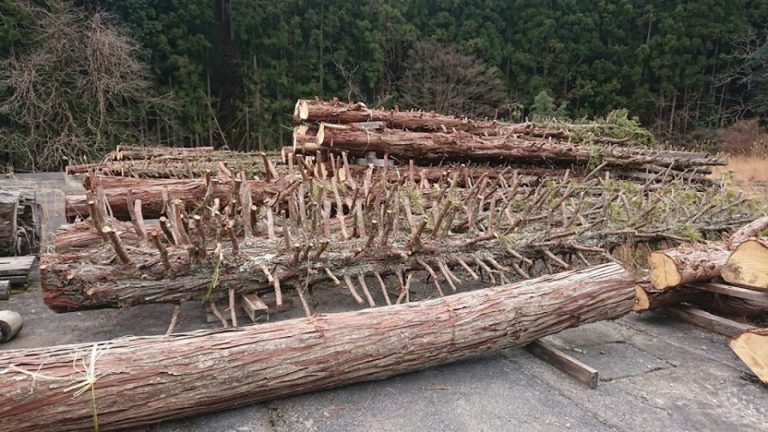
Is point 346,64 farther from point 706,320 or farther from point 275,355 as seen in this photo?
point 275,355

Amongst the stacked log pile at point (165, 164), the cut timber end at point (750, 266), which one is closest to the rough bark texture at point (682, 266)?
the cut timber end at point (750, 266)

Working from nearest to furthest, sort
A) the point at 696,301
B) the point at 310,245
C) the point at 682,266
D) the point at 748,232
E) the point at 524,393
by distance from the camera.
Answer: the point at 524,393
the point at 310,245
the point at 682,266
the point at 696,301
the point at 748,232

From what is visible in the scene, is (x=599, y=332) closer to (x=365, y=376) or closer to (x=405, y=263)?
(x=405, y=263)

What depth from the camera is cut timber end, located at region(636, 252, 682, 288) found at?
3270 mm

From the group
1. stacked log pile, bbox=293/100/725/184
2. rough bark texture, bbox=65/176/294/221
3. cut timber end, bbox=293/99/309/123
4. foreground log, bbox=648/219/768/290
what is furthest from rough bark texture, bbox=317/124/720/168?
foreground log, bbox=648/219/768/290

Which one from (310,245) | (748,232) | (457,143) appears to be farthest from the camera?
(457,143)

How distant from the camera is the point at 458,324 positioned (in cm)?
260

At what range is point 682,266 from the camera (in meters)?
3.27

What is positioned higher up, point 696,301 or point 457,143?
point 457,143

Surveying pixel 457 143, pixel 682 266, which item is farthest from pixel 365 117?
pixel 682 266

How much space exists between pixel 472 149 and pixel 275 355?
16.1 feet

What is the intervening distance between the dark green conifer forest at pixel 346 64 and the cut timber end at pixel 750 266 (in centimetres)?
979

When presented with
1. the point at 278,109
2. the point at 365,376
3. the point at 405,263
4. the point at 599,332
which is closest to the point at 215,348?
the point at 365,376

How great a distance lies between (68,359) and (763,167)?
46.8ft
